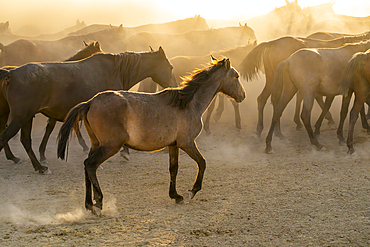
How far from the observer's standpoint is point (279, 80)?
8312mm

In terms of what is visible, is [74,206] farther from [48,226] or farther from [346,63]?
[346,63]

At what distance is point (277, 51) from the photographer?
374 inches

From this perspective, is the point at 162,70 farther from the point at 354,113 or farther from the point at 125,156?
the point at 354,113

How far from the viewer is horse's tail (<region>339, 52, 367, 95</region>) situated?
7.38 metres

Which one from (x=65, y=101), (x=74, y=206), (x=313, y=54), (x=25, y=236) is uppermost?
(x=313, y=54)

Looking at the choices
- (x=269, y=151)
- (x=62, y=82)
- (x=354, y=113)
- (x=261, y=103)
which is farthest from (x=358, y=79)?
(x=62, y=82)

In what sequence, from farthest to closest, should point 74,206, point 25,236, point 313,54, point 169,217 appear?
point 313,54 < point 74,206 < point 169,217 < point 25,236

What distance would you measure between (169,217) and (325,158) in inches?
168

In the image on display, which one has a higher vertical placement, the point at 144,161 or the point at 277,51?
the point at 277,51

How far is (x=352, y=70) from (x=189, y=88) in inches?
170

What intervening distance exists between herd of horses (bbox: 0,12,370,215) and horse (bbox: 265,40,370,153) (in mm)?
23

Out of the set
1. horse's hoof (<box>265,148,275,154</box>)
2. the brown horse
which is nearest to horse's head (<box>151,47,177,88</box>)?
the brown horse

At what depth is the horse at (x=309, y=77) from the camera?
26.0ft

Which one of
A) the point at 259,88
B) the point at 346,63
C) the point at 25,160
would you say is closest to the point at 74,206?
the point at 25,160
